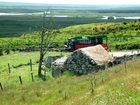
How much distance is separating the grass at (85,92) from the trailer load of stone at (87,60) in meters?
10.8

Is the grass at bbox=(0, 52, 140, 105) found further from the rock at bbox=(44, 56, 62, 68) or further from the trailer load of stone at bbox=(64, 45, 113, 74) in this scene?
the rock at bbox=(44, 56, 62, 68)

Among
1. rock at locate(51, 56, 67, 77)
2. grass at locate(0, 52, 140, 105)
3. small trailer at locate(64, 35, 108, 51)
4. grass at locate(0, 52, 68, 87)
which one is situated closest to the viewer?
grass at locate(0, 52, 140, 105)

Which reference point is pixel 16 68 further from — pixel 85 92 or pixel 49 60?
pixel 85 92

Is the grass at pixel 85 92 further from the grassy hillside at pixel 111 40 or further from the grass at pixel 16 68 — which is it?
the grassy hillside at pixel 111 40

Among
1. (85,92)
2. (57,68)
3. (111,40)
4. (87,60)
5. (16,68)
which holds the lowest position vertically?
(111,40)

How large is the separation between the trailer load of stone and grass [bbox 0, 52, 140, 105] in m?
10.8

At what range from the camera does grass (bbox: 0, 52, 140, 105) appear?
2421cm

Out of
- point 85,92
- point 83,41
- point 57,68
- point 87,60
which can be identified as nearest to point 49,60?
point 57,68

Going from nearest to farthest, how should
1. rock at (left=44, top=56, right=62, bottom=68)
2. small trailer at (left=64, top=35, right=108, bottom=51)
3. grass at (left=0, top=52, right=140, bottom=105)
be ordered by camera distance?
grass at (left=0, top=52, right=140, bottom=105), rock at (left=44, top=56, right=62, bottom=68), small trailer at (left=64, top=35, right=108, bottom=51)

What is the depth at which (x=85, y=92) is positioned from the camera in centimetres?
3133

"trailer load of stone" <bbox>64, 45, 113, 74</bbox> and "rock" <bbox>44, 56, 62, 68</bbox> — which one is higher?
"trailer load of stone" <bbox>64, 45, 113, 74</bbox>

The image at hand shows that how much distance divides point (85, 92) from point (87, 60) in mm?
17840

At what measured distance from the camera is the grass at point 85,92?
24.2 m

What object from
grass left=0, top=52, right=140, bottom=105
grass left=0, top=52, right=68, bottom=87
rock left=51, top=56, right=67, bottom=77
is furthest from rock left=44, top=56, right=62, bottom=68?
grass left=0, top=52, right=140, bottom=105
